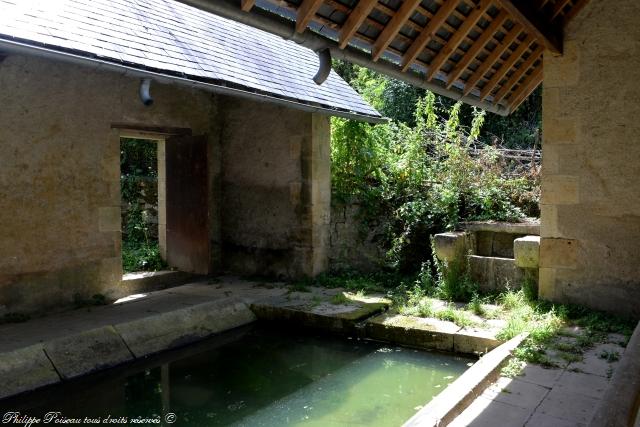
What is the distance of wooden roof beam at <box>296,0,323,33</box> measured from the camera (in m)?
3.42

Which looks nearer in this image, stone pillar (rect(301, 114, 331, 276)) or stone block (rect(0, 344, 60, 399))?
stone block (rect(0, 344, 60, 399))

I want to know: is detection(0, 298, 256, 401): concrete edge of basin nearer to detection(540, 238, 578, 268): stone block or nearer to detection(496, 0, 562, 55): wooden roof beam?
detection(540, 238, 578, 268): stone block

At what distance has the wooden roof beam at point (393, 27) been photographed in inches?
160

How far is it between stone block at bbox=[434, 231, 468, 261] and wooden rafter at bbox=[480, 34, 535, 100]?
170cm

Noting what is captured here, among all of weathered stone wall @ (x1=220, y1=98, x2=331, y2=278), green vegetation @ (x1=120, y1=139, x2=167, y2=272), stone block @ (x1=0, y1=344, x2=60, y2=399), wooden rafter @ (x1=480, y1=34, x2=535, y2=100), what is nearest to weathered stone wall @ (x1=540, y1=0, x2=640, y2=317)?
wooden rafter @ (x1=480, y1=34, x2=535, y2=100)

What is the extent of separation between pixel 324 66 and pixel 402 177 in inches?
173

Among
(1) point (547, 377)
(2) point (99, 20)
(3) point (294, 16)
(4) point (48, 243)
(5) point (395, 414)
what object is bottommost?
(5) point (395, 414)

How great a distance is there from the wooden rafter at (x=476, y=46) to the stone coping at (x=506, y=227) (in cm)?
209

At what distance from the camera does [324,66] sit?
382 cm

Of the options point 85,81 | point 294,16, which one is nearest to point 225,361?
point 294,16

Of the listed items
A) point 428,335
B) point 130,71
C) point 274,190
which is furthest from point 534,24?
point 274,190

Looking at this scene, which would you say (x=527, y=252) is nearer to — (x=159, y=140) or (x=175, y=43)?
(x=175, y=43)

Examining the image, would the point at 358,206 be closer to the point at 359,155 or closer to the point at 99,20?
the point at 359,155

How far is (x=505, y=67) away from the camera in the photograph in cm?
594
